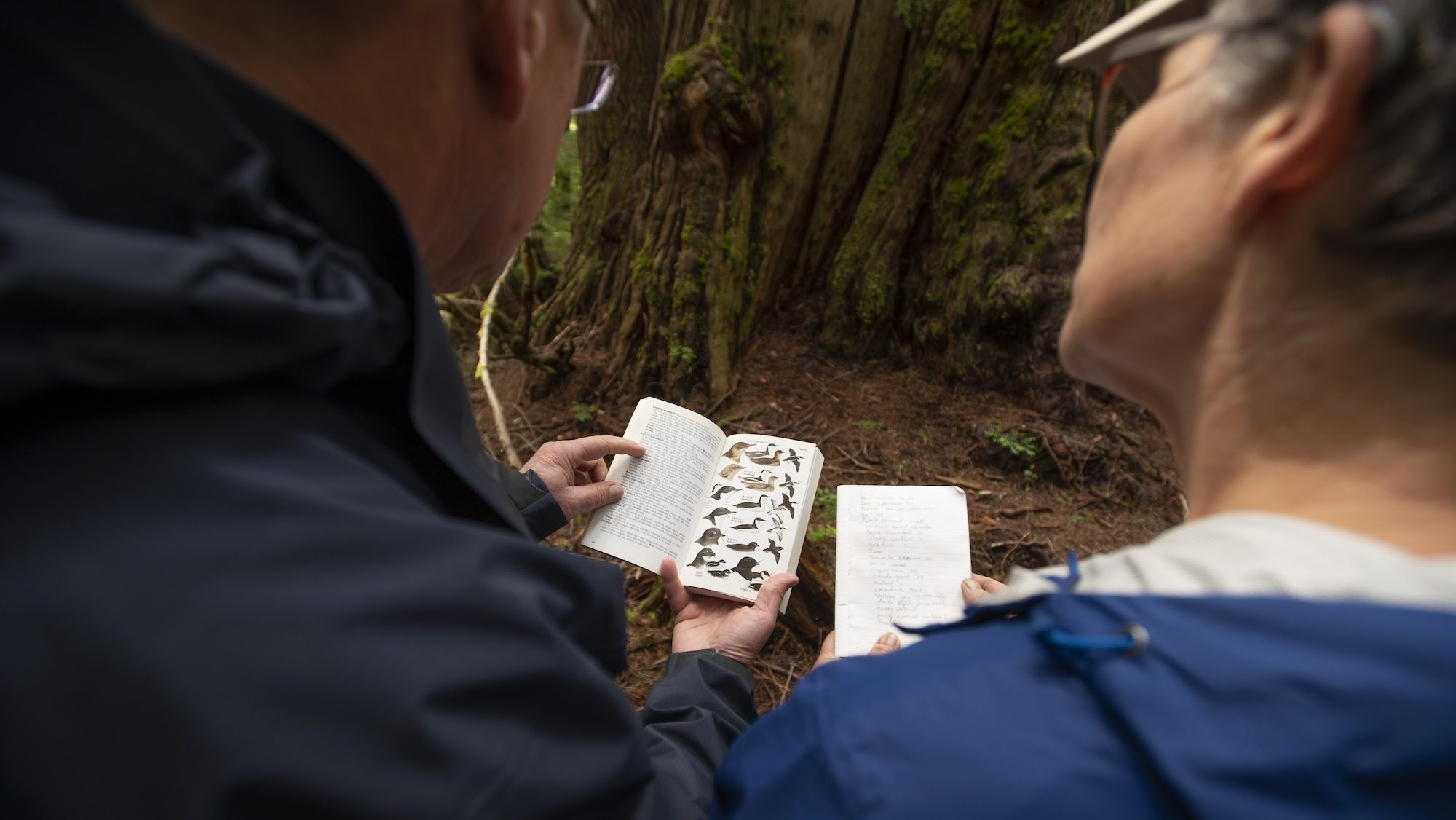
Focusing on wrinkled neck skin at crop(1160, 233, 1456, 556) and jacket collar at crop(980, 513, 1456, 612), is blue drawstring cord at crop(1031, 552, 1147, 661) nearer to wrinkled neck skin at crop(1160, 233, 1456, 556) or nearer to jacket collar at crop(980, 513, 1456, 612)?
jacket collar at crop(980, 513, 1456, 612)

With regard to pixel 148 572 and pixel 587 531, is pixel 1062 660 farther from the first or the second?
pixel 587 531

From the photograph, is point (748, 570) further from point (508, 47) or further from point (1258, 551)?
point (508, 47)

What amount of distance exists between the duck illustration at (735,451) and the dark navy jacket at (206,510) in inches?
65.8

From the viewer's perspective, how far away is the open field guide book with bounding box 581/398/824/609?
211cm

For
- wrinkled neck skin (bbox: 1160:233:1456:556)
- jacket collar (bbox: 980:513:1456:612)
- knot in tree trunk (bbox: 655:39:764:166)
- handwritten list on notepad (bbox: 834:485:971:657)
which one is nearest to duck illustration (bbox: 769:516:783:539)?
handwritten list on notepad (bbox: 834:485:971:657)

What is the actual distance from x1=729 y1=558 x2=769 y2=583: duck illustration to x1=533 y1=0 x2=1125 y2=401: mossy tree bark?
1411 mm

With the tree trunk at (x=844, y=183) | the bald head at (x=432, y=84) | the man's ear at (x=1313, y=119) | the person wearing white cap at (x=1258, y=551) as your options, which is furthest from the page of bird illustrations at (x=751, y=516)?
the man's ear at (x=1313, y=119)

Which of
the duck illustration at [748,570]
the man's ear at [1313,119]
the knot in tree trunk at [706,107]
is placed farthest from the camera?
the knot in tree trunk at [706,107]

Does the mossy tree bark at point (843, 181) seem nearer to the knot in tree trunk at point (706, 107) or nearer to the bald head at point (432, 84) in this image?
the knot in tree trunk at point (706, 107)

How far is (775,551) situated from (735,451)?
1.60 feet

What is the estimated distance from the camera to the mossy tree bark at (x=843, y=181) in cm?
316

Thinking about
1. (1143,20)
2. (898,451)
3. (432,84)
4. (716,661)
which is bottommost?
(898,451)

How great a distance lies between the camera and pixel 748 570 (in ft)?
6.93

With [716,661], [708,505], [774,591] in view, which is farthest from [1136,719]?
[708,505]
